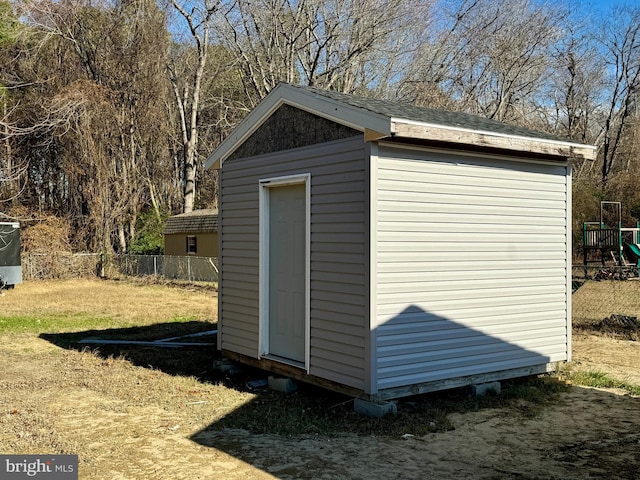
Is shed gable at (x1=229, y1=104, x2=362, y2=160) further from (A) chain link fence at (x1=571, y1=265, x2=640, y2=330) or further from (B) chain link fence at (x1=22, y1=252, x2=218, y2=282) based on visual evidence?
(B) chain link fence at (x1=22, y1=252, x2=218, y2=282)

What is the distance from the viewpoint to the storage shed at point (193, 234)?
81.1ft

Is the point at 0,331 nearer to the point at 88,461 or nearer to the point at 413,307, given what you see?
the point at 88,461

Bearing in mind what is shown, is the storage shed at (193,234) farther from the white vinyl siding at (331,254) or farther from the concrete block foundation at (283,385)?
the concrete block foundation at (283,385)

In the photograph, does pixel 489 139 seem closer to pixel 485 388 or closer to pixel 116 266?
pixel 485 388

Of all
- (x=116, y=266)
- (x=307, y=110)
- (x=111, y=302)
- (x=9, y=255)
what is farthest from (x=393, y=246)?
(x=116, y=266)

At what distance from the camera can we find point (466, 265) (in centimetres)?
637

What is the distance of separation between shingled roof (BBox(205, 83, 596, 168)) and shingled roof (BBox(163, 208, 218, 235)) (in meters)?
17.4

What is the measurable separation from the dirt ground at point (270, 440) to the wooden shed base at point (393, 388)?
13.8 inches

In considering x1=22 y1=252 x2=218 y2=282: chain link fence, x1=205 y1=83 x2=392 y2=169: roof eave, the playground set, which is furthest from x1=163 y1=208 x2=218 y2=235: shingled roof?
x1=205 y1=83 x2=392 y2=169: roof eave

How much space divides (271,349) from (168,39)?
81.1 feet

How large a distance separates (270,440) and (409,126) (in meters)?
2.93

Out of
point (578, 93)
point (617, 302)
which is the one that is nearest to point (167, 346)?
point (617, 302)

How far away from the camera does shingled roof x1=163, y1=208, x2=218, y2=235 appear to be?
24703mm

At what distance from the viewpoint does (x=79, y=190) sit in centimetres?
2662
